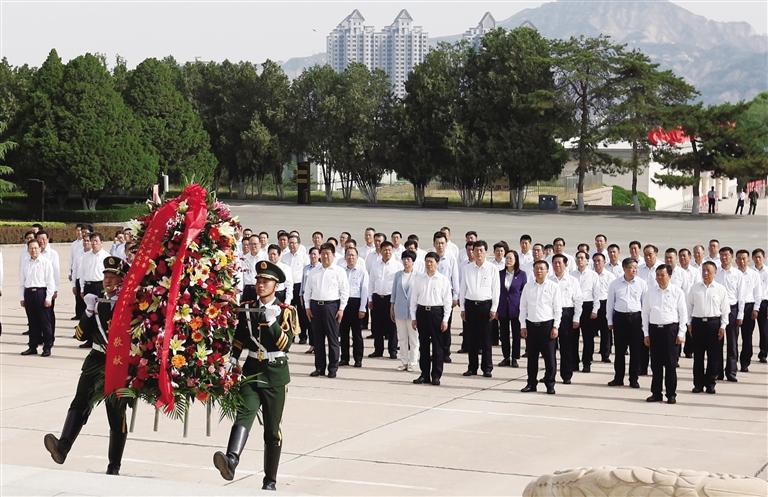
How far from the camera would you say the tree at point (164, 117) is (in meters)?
51.4

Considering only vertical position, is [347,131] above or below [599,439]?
above

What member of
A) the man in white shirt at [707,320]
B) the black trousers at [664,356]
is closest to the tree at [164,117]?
the man in white shirt at [707,320]

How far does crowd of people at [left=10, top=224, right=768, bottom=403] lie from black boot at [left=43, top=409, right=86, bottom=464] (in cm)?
357

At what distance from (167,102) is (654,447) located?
44.6m

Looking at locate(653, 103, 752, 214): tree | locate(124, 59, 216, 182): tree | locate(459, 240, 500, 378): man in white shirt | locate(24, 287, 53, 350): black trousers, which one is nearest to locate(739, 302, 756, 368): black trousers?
locate(459, 240, 500, 378): man in white shirt

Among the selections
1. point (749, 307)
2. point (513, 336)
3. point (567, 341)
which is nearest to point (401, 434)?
point (567, 341)

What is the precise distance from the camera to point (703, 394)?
13.4 meters

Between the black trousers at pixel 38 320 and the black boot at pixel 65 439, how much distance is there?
7.37 m

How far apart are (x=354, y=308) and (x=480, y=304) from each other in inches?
75.5

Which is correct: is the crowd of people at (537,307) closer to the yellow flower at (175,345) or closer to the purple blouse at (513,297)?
the purple blouse at (513,297)

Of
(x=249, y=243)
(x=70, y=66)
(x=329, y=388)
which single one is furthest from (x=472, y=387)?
(x=70, y=66)

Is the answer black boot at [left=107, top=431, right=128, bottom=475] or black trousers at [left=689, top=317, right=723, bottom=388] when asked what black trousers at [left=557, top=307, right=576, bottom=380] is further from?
black boot at [left=107, top=431, right=128, bottom=475]

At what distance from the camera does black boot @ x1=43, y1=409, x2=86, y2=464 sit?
8.41 metres

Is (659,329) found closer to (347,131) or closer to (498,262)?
(498,262)
